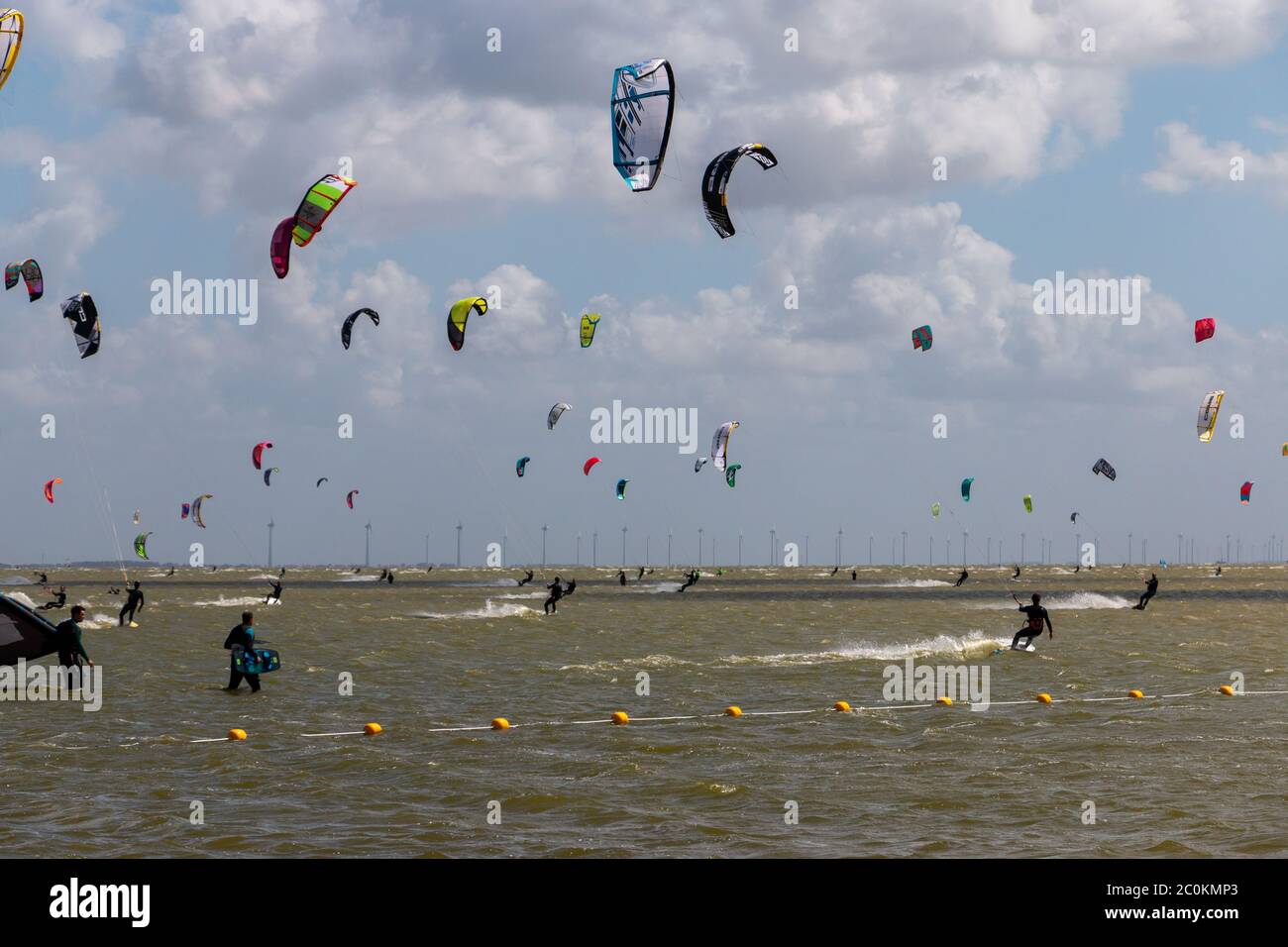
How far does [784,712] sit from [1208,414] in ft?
120

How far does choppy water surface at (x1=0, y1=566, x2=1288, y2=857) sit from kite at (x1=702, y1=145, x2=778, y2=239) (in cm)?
745

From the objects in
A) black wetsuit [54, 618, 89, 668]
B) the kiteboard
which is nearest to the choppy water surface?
the kiteboard

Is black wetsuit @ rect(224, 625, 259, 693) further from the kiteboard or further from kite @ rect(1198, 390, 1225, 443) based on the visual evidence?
kite @ rect(1198, 390, 1225, 443)

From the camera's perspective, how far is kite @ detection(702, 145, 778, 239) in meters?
23.0

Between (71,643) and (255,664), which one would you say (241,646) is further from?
(71,643)

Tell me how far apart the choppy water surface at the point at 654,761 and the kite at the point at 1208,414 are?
21.0m

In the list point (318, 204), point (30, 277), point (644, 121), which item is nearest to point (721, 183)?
point (644, 121)

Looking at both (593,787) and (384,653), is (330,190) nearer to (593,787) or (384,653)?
(384,653)

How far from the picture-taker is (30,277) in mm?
38031

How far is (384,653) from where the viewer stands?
99.2 feet

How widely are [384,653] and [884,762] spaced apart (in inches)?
693

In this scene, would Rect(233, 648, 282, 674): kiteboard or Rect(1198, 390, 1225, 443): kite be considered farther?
Rect(1198, 390, 1225, 443): kite
